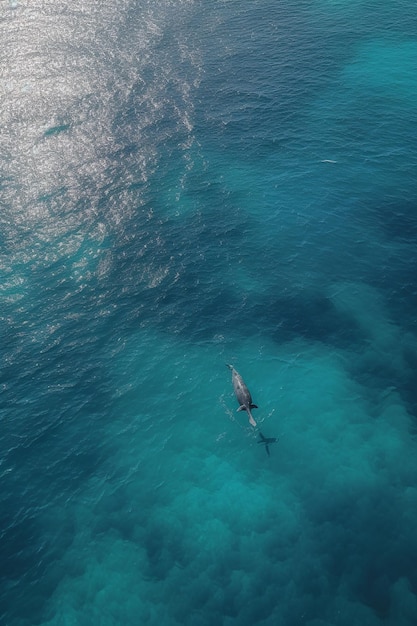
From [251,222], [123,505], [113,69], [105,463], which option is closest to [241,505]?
[123,505]

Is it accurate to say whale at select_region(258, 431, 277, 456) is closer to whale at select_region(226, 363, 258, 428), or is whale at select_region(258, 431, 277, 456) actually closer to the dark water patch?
whale at select_region(226, 363, 258, 428)

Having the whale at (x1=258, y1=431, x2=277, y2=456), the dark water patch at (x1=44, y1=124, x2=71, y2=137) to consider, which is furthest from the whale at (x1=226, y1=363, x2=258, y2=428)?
the dark water patch at (x1=44, y1=124, x2=71, y2=137)

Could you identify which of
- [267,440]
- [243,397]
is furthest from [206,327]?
[267,440]

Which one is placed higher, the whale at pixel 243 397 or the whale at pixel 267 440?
the whale at pixel 243 397

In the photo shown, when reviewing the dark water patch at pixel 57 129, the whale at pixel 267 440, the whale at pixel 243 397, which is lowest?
the whale at pixel 267 440

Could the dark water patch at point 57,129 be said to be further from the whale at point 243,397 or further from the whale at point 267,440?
the whale at point 267,440

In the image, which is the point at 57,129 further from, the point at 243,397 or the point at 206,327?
the point at 243,397

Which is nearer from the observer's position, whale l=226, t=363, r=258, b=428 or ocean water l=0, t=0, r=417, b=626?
ocean water l=0, t=0, r=417, b=626

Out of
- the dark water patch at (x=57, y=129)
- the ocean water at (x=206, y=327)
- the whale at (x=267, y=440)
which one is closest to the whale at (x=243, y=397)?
the whale at (x=267, y=440)
